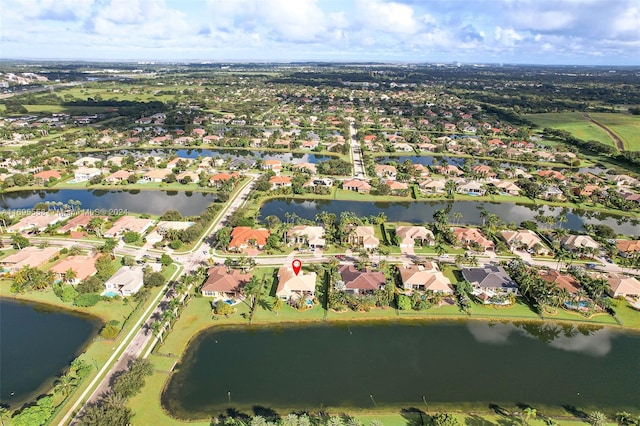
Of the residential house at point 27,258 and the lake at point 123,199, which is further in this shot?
the lake at point 123,199

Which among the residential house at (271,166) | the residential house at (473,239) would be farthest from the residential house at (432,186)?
the residential house at (271,166)

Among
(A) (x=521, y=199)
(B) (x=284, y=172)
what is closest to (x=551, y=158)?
(A) (x=521, y=199)

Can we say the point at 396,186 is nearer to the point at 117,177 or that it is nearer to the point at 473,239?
the point at 473,239

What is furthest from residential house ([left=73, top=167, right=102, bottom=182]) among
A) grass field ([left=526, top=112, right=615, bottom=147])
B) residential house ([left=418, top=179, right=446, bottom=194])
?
grass field ([left=526, top=112, right=615, bottom=147])

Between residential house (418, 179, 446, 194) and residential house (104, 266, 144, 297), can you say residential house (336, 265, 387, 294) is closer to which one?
residential house (104, 266, 144, 297)

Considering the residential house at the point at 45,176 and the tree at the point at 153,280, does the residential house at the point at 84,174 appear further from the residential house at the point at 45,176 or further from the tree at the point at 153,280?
the tree at the point at 153,280

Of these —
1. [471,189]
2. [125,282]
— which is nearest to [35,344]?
[125,282]
